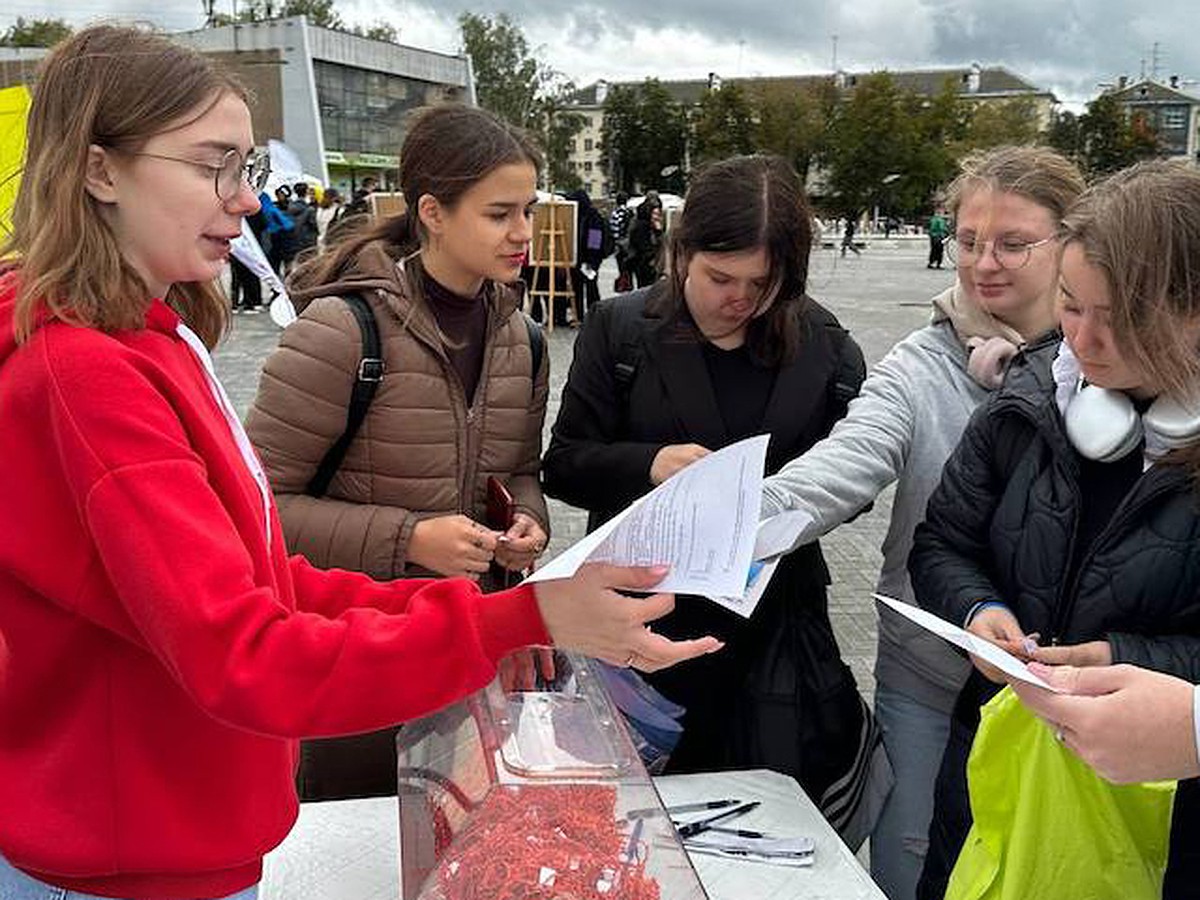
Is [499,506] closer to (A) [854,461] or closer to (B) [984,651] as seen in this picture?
(A) [854,461]

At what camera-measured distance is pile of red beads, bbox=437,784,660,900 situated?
4.45 feet

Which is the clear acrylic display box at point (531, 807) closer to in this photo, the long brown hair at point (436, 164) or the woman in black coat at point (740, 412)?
the woman in black coat at point (740, 412)

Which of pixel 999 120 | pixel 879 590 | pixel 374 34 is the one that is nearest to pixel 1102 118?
pixel 999 120

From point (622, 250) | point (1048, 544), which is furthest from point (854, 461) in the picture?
point (622, 250)

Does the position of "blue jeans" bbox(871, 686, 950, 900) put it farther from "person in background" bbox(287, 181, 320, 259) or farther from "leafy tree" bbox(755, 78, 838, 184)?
"leafy tree" bbox(755, 78, 838, 184)

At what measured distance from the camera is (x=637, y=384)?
2.29 m

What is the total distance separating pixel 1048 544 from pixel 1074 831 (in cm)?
40

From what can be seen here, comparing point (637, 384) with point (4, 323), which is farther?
point (637, 384)

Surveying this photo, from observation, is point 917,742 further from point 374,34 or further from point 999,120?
point 374,34

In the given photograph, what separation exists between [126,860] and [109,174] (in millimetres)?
717

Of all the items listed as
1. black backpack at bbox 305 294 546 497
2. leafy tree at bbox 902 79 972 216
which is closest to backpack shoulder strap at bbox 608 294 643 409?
black backpack at bbox 305 294 546 497

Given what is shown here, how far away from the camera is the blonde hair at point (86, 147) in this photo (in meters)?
1.11

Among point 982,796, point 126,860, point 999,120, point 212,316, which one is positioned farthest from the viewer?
→ point 999,120

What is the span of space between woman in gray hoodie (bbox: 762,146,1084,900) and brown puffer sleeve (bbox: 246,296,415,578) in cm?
70
